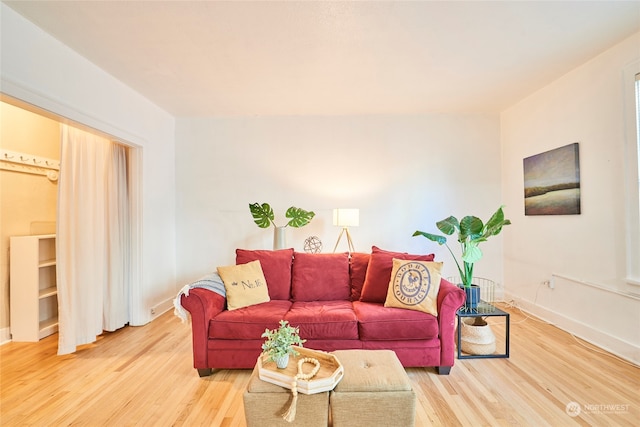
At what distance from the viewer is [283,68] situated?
108 inches

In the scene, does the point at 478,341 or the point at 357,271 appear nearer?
the point at 478,341

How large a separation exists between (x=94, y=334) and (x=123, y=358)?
578 millimetres

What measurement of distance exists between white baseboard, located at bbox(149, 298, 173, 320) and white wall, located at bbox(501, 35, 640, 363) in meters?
4.70

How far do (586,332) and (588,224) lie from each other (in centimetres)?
105

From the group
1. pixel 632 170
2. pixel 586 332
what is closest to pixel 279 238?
pixel 586 332

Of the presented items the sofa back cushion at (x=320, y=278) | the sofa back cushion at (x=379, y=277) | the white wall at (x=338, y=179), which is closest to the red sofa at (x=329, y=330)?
the sofa back cushion at (x=379, y=277)

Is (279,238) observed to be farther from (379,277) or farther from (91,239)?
(91,239)

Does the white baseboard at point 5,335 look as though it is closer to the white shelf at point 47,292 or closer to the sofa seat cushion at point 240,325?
the white shelf at point 47,292

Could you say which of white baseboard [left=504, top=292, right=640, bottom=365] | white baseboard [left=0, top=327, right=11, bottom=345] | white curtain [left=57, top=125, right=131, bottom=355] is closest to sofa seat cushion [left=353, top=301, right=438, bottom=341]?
white baseboard [left=504, top=292, right=640, bottom=365]

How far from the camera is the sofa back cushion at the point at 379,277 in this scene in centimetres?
266

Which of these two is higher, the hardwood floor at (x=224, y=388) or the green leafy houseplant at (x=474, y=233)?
the green leafy houseplant at (x=474, y=233)

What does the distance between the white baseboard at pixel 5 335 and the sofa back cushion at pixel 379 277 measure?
11.9 feet

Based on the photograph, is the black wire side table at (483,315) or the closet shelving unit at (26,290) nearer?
the black wire side table at (483,315)

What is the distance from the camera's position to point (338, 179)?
4.09 metres
